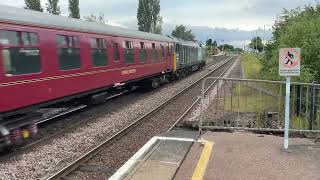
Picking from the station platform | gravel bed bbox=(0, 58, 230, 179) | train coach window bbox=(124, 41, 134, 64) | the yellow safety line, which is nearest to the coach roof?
train coach window bbox=(124, 41, 134, 64)

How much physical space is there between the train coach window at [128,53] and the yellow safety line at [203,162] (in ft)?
32.3

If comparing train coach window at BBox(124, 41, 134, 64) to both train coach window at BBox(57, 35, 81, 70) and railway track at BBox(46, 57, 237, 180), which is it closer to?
railway track at BBox(46, 57, 237, 180)

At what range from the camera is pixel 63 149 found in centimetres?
1021

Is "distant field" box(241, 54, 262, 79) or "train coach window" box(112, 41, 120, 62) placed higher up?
"train coach window" box(112, 41, 120, 62)

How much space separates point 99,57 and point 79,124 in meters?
3.13

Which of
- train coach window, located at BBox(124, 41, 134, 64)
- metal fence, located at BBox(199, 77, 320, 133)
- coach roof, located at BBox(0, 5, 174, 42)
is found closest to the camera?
coach roof, located at BBox(0, 5, 174, 42)

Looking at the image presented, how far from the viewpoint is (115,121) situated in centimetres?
1404

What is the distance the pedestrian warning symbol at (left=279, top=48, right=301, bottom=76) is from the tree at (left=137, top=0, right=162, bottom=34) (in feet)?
248

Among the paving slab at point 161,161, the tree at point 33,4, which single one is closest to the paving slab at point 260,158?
the paving slab at point 161,161

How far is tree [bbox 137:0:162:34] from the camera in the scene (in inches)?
3332

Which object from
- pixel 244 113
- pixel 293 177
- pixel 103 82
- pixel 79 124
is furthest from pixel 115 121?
pixel 293 177

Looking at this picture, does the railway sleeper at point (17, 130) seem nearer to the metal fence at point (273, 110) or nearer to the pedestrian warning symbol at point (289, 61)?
the metal fence at point (273, 110)

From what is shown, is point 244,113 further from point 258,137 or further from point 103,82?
point 103,82

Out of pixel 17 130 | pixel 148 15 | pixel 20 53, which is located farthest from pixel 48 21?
pixel 148 15
